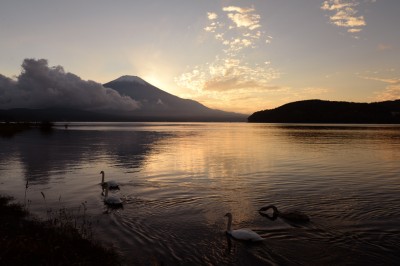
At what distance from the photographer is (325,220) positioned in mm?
19844

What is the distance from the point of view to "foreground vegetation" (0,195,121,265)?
12109 mm

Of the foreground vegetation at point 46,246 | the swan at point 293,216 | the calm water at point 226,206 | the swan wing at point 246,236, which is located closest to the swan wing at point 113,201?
the calm water at point 226,206

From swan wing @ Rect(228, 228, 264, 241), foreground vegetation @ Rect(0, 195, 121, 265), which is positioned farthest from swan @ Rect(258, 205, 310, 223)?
foreground vegetation @ Rect(0, 195, 121, 265)

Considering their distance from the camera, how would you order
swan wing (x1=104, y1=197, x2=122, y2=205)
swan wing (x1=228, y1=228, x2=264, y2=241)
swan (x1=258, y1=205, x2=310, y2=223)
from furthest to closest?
swan wing (x1=104, y1=197, x2=122, y2=205)
swan (x1=258, y1=205, x2=310, y2=223)
swan wing (x1=228, y1=228, x2=264, y2=241)

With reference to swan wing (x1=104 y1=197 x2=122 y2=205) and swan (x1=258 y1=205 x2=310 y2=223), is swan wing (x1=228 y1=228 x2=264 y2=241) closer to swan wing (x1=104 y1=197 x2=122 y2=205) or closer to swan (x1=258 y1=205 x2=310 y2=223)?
swan (x1=258 y1=205 x2=310 y2=223)

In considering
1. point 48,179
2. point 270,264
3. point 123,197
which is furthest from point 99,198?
point 270,264

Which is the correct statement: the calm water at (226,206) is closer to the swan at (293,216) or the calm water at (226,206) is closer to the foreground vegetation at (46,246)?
the swan at (293,216)

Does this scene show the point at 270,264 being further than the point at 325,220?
No

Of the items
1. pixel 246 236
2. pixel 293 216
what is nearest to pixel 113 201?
pixel 246 236

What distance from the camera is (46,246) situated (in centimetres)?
1331

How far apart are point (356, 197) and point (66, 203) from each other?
2156 cm

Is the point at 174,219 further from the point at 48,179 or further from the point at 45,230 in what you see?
the point at 48,179

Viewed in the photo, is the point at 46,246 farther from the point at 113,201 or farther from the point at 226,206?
the point at 226,206

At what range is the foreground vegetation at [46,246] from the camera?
1211 centimetres
